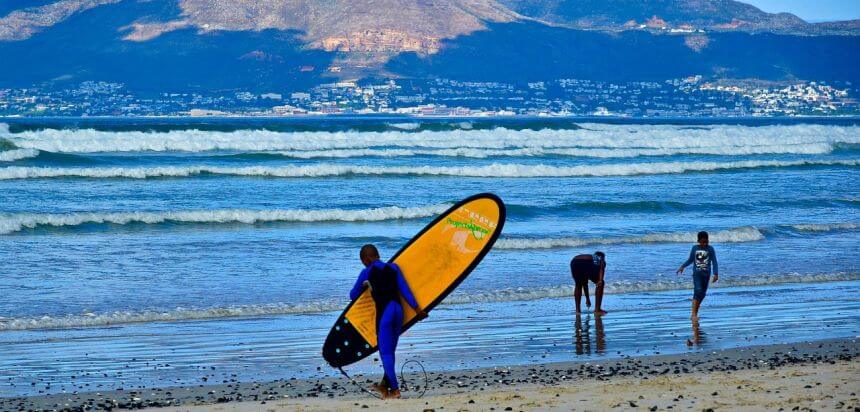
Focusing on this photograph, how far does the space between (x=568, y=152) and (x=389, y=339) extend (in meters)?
38.1

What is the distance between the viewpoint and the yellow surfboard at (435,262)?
8.45 meters

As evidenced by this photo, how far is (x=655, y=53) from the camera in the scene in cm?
15350

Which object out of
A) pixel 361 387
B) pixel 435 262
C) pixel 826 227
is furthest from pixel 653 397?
pixel 826 227

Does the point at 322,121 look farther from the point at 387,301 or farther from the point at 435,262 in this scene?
the point at 387,301

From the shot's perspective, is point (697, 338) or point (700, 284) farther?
point (700, 284)

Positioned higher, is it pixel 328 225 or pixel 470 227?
pixel 470 227

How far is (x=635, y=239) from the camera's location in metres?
18.9

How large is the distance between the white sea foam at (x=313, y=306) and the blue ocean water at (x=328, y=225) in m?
0.03

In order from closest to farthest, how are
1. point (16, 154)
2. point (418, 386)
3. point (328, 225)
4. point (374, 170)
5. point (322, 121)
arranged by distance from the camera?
point (418, 386) < point (328, 225) < point (374, 170) < point (16, 154) < point (322, 121)

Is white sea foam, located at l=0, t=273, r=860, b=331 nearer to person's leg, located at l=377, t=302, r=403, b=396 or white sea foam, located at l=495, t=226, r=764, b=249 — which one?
white sea foam, located at l=495, t=226, r=764, b=249

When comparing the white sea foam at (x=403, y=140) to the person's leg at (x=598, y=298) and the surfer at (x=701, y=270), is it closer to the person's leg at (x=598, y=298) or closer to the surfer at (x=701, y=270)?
the person's leg at (x=598, y=298)

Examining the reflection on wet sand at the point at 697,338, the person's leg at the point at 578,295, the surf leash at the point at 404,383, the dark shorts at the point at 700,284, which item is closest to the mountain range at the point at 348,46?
the person's leg at the point at 578,295

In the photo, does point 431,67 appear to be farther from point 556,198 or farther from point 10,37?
point 556,198

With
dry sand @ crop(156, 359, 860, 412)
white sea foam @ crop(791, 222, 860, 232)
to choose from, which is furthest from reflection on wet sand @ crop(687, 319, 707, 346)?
white sea foam @ crop(791, 222, 860, 232)
